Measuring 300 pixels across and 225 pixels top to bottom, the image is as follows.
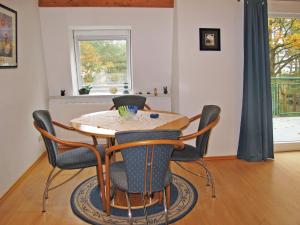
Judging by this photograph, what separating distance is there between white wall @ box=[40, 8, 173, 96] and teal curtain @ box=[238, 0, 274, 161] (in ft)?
3.71

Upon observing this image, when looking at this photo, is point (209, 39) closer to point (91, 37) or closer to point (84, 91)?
point (91, 37)

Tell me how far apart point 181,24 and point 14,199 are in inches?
104

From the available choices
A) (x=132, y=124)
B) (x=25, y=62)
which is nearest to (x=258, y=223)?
(x=132, y=124)

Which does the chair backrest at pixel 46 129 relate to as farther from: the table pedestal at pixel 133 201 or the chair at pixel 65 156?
the table pedestal at pixel 133 201

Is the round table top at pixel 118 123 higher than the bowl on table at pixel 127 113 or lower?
lower

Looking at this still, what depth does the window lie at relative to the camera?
4152 millimetres

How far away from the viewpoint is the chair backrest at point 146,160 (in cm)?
175

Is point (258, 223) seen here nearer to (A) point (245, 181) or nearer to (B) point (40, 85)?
(A) point (245, 181)

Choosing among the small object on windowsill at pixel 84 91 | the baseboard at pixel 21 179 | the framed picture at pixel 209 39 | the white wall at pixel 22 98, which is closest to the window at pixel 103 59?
the small object on windowsill at pixel 84 91

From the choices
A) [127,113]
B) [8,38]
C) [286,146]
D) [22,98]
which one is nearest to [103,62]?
[22,98]

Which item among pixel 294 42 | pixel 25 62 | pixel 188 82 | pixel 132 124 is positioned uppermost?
pixel 294 42

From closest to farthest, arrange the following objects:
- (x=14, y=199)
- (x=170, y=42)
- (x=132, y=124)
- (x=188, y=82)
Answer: (x=132, y=124) → (x=14, y=199) → (x=188, y=82) → (x=170, y=42)

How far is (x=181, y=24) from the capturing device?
11.1ft

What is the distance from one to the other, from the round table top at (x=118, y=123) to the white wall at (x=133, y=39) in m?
1.39
